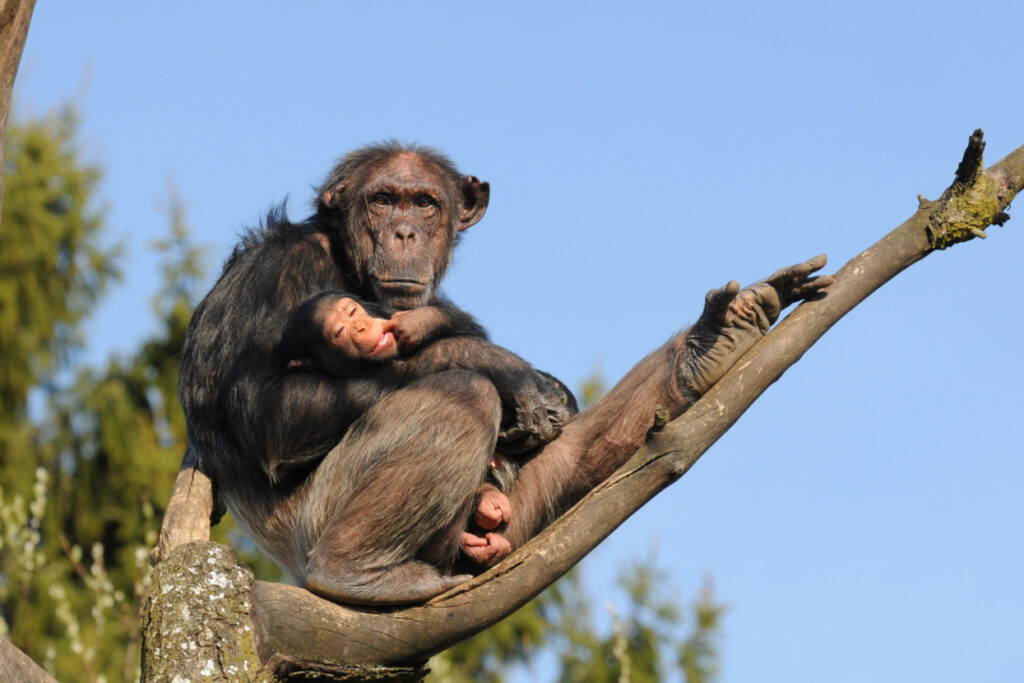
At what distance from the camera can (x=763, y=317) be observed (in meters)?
5.12

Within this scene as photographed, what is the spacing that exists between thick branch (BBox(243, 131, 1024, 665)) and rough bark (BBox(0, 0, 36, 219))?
2249mm

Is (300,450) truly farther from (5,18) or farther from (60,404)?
(60,404)

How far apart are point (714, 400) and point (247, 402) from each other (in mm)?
→ 2116

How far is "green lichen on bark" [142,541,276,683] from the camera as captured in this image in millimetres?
4562

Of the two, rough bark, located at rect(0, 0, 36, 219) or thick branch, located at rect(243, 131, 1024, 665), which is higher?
rough bark, located at rect(0, 0, 36, 219)

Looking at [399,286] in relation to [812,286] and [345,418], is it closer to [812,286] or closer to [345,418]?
[345,418]

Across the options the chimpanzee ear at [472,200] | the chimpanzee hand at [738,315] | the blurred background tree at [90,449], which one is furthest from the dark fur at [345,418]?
the blurred background tree at [90,449]

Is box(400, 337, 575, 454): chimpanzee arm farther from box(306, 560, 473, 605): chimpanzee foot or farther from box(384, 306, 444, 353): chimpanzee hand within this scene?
box(306, 560, 473, 605): chimpanzee foot

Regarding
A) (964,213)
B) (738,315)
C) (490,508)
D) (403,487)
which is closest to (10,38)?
(403,487)

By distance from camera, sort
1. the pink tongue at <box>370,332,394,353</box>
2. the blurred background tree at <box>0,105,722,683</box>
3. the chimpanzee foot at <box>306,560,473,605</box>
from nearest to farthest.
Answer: the chimpanzee foot at <box>306,560,473,605</box> → the pink tongue at <box>370,332,394,353</box> → the blurred background tree at <box>0,105,722,683</box>

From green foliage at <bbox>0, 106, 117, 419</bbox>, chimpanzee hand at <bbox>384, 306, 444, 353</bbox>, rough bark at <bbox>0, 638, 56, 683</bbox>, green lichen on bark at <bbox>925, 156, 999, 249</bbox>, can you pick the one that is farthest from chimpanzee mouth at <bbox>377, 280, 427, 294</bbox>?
green foliage at <bbox>0, 106, 117, 419</bbox>

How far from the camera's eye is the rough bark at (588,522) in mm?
4711

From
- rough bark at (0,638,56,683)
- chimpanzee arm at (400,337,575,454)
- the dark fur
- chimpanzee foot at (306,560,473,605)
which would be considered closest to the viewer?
rough bark at (0,638,56,683)

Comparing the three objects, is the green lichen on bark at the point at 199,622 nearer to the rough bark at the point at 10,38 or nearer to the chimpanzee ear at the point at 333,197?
the rough bark at the point at 10,38
